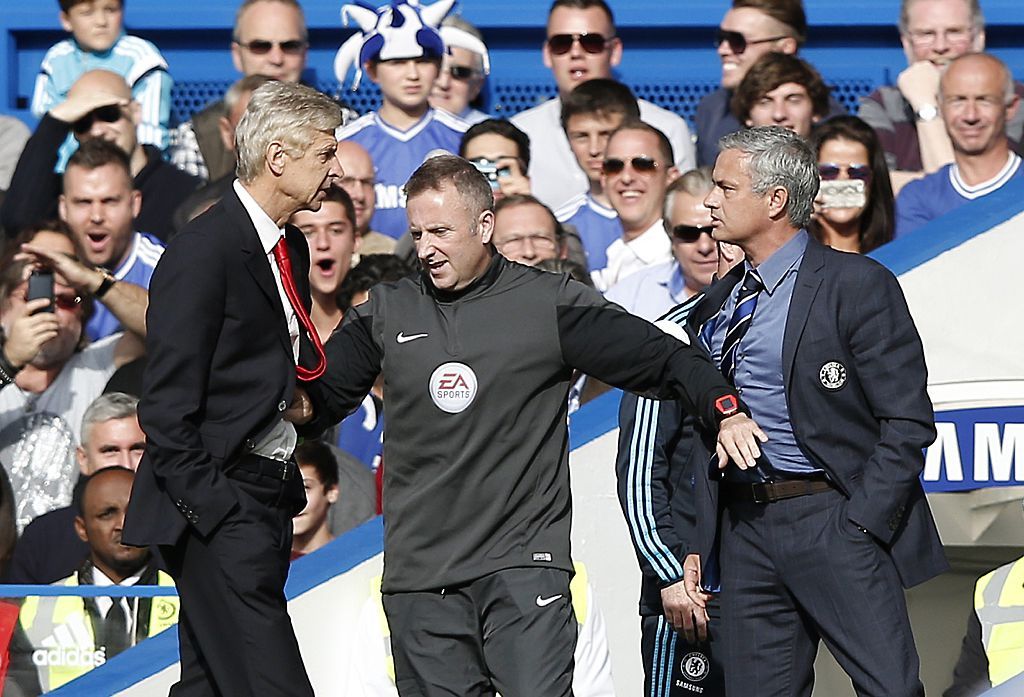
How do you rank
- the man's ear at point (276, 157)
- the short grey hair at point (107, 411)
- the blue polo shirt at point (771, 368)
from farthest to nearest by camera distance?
1. the short grey hair at point (107, 411)
2. the blue polo shirt at point (771, 368)
3. the man's ear at point (276, 157)

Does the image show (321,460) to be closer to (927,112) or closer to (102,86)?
(102,86)

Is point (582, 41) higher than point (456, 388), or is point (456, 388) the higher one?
point (582, 41)

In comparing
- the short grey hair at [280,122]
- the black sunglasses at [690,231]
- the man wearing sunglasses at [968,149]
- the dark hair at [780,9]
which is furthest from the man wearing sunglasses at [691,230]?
the short grey hair at [280,122]

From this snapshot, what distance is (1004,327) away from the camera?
652 centimetres

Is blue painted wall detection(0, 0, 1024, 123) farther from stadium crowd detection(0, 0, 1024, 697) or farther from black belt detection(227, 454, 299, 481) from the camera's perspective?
black belt detection(227, 454, 299, 481)

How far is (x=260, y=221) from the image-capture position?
15.9ft

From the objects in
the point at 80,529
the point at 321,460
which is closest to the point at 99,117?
the point at 80,529

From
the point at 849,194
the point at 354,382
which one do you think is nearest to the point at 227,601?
the point at 354,382

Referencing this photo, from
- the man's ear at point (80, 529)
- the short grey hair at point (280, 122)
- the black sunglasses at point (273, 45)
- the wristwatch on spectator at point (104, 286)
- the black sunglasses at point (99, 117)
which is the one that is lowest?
the man's ear at point (80, 529)

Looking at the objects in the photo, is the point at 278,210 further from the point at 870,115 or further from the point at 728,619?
the point at 870,115

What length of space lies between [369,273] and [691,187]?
1.50m

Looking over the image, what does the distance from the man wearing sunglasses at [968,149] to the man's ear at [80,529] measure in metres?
3.64

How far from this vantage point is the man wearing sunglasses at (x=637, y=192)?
26.3 feet

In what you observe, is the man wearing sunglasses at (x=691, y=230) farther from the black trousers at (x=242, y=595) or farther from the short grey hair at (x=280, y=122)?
the black trousers at (x=242, y=595)
